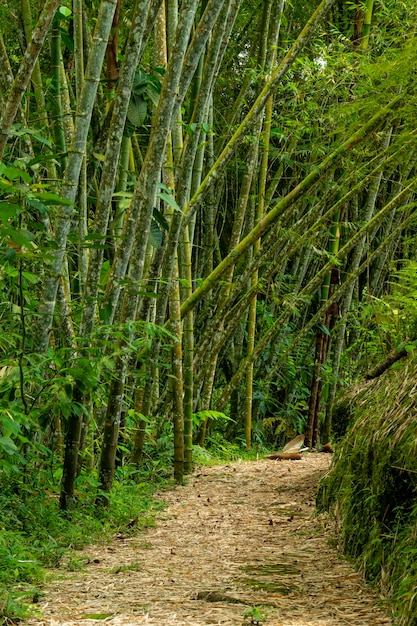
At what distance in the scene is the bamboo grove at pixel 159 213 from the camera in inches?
143

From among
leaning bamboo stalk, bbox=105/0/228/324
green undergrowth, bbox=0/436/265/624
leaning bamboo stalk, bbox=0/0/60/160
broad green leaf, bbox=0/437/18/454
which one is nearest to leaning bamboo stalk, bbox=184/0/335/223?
leaning bamboo stalk, bbox=105/0/228/324

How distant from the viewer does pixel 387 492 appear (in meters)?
3.21

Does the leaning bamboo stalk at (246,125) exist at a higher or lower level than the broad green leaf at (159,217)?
higher

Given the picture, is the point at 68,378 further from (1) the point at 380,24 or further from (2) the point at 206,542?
(1) the point at 380,24

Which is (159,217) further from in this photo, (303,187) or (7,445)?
(7,445)

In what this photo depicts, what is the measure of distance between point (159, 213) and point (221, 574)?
70.9 inches

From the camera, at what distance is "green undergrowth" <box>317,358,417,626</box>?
283 cm

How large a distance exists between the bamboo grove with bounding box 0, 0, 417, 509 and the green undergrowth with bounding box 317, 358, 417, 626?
732 mm

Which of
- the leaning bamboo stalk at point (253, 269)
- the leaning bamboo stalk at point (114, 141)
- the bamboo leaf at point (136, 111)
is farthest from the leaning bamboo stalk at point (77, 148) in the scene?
the leaning bamboo stalk at point (253, 269)

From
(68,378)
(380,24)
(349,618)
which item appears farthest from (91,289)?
(380,24)

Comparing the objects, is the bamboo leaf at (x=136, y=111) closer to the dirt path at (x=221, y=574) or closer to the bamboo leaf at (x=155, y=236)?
the bamboo leaf at (x=155, y=236)

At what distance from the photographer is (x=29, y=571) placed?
3.06 m

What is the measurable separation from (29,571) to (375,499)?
4.39 feet

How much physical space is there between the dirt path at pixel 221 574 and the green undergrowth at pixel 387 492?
4.3 inches
